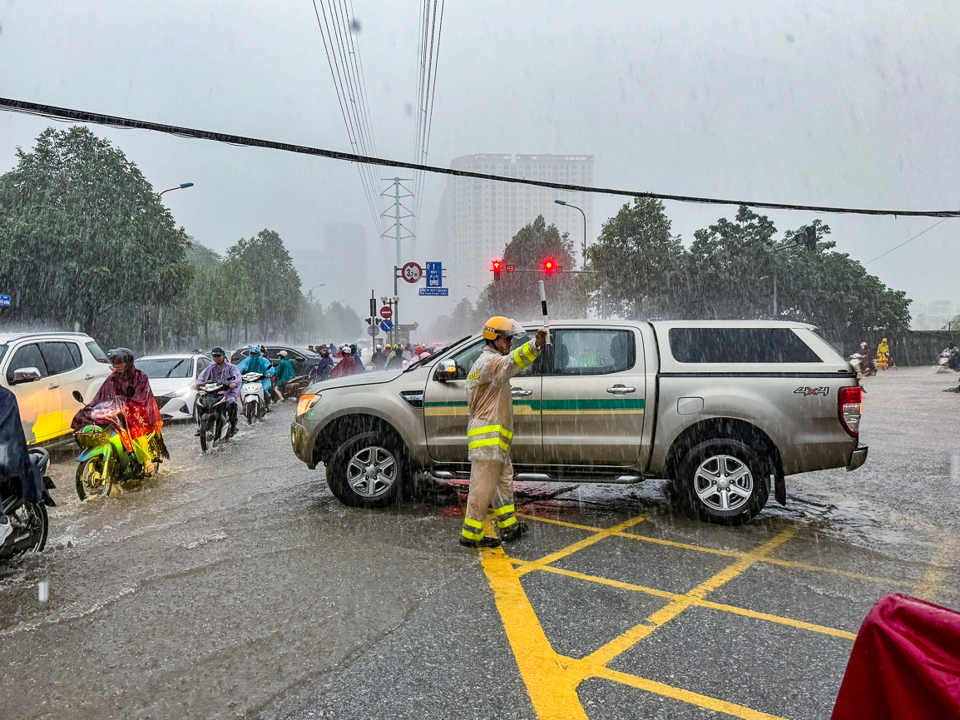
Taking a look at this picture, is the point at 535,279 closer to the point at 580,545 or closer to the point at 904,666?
the point at 580,545

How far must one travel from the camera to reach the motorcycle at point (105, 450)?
299 inches

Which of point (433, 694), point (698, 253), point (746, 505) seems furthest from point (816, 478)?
point (698, 253)

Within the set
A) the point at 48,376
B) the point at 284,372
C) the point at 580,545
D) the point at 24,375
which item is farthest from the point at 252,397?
the point at 580,545

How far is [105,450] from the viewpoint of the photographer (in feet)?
25.1

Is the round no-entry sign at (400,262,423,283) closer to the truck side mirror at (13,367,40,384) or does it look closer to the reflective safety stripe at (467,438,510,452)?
the truck side mirror at (13,367,40,384)

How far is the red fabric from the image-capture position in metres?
1.45

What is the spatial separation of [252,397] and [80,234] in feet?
83.3

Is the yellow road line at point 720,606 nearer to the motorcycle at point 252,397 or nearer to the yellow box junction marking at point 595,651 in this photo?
the yellow box junction marking at point 595,651

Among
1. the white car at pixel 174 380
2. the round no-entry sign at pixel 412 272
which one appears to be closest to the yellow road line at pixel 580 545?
the white car at pixel 174 380

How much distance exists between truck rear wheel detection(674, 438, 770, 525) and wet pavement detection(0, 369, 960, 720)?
7.3 inches

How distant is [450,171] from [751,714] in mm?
9006

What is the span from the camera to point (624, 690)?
328cm

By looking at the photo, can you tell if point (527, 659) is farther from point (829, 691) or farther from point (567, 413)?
point (567, 413)

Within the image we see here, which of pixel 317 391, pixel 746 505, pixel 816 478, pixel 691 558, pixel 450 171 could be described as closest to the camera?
pixel 691 558
